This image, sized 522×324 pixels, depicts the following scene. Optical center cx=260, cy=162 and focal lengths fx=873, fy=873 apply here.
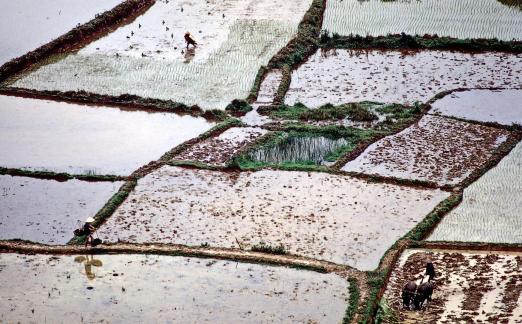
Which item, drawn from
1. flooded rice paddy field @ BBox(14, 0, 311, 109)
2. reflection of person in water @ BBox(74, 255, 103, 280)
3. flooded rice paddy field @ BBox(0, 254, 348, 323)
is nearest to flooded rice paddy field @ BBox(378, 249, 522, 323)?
flooded rice paddy field @ BBox(0, 254, 348, 323)

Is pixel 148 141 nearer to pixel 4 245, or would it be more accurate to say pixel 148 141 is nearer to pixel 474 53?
pixel 4 245

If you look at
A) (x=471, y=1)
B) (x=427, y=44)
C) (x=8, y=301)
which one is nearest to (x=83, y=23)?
(x=427, y=44)

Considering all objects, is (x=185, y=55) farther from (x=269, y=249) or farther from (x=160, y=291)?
(x=160, y=291)

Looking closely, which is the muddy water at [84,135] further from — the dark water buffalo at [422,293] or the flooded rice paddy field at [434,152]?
the dark water buffalo at [422,293]

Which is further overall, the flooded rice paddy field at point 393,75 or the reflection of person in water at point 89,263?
the flooded rice paddy field at point 393,75

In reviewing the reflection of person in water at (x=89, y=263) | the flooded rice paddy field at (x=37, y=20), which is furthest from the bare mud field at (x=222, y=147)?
the flooded rice paddy field at (x=37, y=20)

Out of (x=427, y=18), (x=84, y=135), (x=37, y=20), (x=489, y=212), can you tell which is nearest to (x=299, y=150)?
(x=489, y=212)
